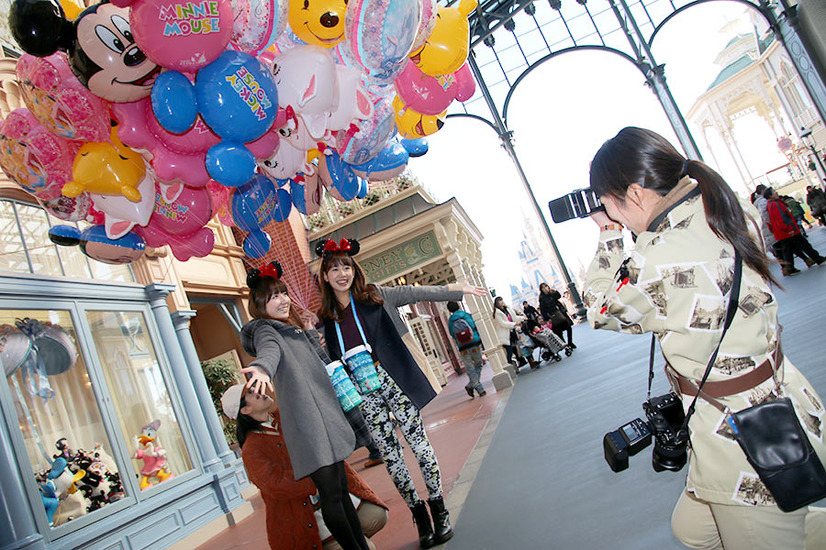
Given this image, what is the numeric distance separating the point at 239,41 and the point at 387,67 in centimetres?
74

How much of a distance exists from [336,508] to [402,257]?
660cm

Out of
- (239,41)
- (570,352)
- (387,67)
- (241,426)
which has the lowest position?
(570,352)

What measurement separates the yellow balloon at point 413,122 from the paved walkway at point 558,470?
2456 millimetres

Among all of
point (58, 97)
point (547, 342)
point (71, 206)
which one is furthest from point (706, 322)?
point (547, 342)

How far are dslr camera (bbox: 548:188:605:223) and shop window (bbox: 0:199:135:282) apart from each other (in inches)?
209

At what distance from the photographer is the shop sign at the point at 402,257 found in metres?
8.74

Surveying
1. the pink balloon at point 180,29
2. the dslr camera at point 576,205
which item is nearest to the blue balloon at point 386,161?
the pink balloon at point 180,29

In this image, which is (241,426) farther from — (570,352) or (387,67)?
(570,352)

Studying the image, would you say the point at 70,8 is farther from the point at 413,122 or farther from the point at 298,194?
the point at 413,122

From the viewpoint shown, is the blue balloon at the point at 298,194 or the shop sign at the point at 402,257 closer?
the blue balloon at the point at 298,194

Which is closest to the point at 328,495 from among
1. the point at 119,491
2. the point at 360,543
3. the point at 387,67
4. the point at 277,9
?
the point at 360,543

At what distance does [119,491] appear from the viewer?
521 centimetres

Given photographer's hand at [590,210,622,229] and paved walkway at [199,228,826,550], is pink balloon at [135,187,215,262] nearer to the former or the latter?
paved walkway at [199,228,826,550]

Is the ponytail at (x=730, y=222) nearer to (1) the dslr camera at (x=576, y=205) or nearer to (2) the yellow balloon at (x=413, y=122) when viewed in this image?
(1) the dslr camera at (x=576, y=205)
